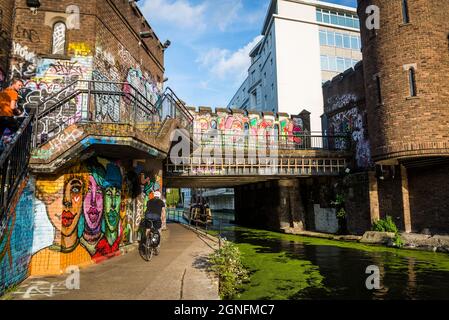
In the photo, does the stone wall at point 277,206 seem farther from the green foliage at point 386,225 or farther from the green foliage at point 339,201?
the green foliage at point 386,225

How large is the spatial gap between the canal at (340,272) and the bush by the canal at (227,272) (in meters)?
0.26

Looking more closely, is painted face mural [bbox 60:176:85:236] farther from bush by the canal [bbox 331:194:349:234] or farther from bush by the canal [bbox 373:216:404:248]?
bush by the canal [bbox 331:194:349:234]

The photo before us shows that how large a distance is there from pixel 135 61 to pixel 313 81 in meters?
34.8

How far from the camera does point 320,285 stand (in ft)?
28.1

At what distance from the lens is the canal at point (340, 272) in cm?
775

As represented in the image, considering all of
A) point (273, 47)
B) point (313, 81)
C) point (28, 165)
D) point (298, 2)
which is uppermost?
point (298, 2)

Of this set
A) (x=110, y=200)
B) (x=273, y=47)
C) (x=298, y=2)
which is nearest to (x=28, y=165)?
(x=110, y=200)

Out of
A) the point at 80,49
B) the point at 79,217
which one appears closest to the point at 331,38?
the point at 80,49

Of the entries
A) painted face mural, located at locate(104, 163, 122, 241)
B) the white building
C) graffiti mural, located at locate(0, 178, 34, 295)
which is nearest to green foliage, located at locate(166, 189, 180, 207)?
the white building

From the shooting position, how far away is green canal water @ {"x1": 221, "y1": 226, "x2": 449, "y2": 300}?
7758 mm

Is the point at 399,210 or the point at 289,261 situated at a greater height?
the point at 399,210

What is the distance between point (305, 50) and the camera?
43.7 m

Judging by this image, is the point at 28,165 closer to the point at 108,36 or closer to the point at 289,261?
the point at 108,36

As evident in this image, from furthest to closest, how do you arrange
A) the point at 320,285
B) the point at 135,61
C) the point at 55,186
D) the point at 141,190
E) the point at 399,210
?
the point at 399,210 < the point at 135,61 < the point at 141,190 < the point at 320,285 < the point at 55,186
